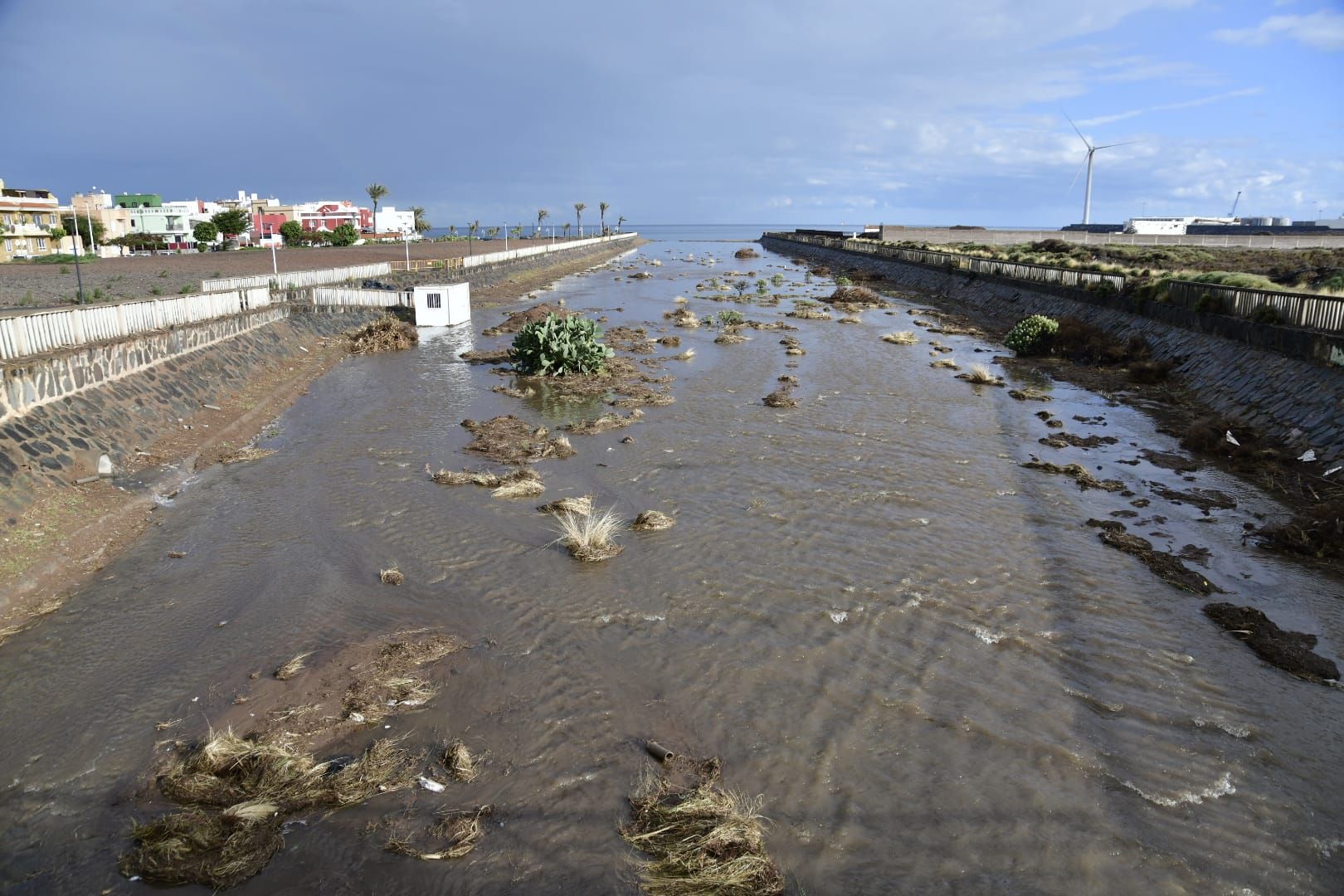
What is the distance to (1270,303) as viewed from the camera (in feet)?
58.9

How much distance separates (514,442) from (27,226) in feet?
248

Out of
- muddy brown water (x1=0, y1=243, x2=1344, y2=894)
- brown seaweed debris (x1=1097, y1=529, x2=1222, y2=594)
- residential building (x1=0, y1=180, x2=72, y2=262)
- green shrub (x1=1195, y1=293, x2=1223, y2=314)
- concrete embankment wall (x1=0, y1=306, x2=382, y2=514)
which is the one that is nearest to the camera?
muddy brown water (x1=0, y1=243, x2=1344, y2=894)

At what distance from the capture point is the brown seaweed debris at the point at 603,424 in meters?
15.8

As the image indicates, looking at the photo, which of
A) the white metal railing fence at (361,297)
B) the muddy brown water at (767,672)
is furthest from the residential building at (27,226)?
the muddy brown water at (767,672)

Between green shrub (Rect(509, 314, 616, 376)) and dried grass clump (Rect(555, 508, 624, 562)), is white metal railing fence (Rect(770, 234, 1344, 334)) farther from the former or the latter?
green shrub (Rect(509, 314, 616, 376))

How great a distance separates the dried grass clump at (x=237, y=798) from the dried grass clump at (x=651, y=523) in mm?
4953

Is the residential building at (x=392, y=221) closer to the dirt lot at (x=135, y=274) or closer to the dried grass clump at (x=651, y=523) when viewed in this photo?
the dirt lot at (x=135, y=274)

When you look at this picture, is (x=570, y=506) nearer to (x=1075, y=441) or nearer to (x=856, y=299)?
(x=1075, y=441)

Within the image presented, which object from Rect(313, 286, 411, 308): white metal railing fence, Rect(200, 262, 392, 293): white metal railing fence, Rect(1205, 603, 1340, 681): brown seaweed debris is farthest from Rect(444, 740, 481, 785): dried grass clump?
Rect(200, 262, 392, 293): white metal railing fence

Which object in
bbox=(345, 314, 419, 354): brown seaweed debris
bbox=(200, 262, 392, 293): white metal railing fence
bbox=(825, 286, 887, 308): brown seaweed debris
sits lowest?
bbox=(345, 314, 419, 354): brown seaweed debris

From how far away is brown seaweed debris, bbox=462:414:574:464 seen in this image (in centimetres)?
1405

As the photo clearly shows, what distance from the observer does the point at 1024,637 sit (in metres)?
7.90

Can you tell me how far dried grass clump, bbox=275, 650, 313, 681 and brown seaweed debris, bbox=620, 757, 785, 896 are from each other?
3.40m

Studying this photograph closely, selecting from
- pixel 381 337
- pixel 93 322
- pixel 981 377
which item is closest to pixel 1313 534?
pixel 981 377
